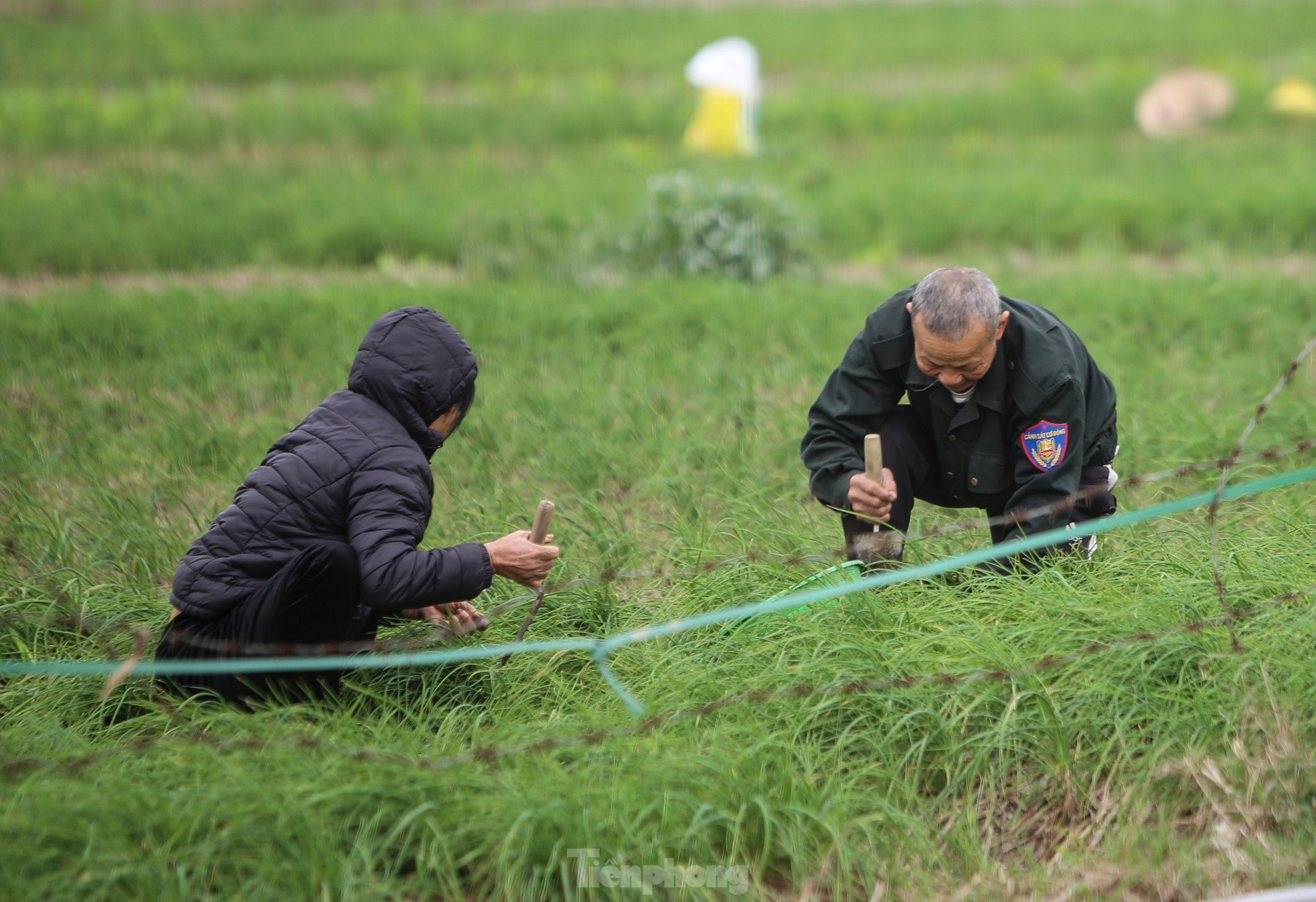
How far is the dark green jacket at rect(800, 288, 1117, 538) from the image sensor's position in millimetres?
3338

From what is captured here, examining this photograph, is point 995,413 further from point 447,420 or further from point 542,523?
point 447,420

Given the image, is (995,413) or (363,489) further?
(995,413)

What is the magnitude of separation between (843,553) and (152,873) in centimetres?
207

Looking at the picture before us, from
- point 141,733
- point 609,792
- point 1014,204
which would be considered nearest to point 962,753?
point 609,792

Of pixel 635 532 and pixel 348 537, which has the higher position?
pixel 348 537

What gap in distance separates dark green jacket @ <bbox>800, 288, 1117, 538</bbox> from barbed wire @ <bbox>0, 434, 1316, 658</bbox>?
99 mm

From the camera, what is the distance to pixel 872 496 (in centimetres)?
325

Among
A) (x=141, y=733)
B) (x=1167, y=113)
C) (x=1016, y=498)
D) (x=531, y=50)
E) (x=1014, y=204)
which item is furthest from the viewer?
(x=531, y=50)

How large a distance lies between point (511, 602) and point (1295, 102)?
1341 centimetres

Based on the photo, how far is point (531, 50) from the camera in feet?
55.0

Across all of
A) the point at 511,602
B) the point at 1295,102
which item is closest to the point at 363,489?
the point at 511,602

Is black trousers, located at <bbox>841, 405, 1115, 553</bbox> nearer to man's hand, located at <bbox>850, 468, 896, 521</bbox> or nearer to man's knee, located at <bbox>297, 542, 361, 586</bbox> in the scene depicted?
man's hand, located at <bbox>850, 468, 896, 521</bbox>

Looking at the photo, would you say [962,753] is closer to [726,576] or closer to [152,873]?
[726,576]

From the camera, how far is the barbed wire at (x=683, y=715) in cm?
266
